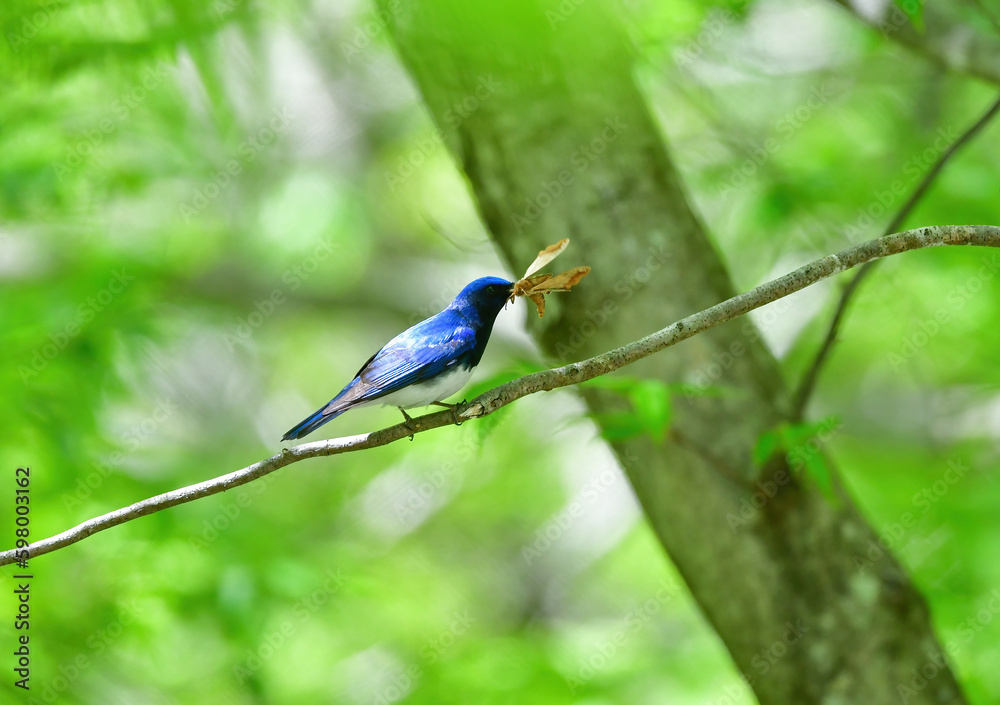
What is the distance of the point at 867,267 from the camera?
2.79 m

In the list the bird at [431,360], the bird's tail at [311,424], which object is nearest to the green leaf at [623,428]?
the bird at [431,360]

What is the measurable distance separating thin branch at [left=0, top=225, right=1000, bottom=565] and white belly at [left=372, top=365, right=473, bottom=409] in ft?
2.34

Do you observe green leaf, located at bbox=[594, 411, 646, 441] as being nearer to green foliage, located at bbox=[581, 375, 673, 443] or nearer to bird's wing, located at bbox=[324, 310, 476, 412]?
green foliage, located at bbox=[581, 375, 673, 443]

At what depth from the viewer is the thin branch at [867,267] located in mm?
2729

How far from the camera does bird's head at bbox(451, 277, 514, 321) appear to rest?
9.32 ft

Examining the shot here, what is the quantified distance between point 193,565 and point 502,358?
13.0ft

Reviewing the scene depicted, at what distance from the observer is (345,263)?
29.2ft

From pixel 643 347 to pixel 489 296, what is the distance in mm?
1076

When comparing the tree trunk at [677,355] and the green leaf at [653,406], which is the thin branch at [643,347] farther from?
the tree trunk at [677,355]

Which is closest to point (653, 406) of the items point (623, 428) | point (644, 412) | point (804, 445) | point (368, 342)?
point (644, 412)

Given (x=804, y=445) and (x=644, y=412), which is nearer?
(x=644, y=412)

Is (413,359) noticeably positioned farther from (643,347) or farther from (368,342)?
(368,342)

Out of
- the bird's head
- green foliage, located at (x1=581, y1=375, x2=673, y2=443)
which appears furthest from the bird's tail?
green foliage, located at (x1=581, y1=375, x2=673, y2=443)

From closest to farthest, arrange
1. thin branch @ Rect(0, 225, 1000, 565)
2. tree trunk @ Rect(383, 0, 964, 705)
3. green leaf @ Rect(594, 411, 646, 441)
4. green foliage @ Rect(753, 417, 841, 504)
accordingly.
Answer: thin branch @ Rect(0, 225, 1000, 565)
green foliage @ Rect(753, 417, 841, 504)
green leaf @ Rect(594, 411, 646, 441)
tree trunk @ Rect(383, 0, 964, 705)
